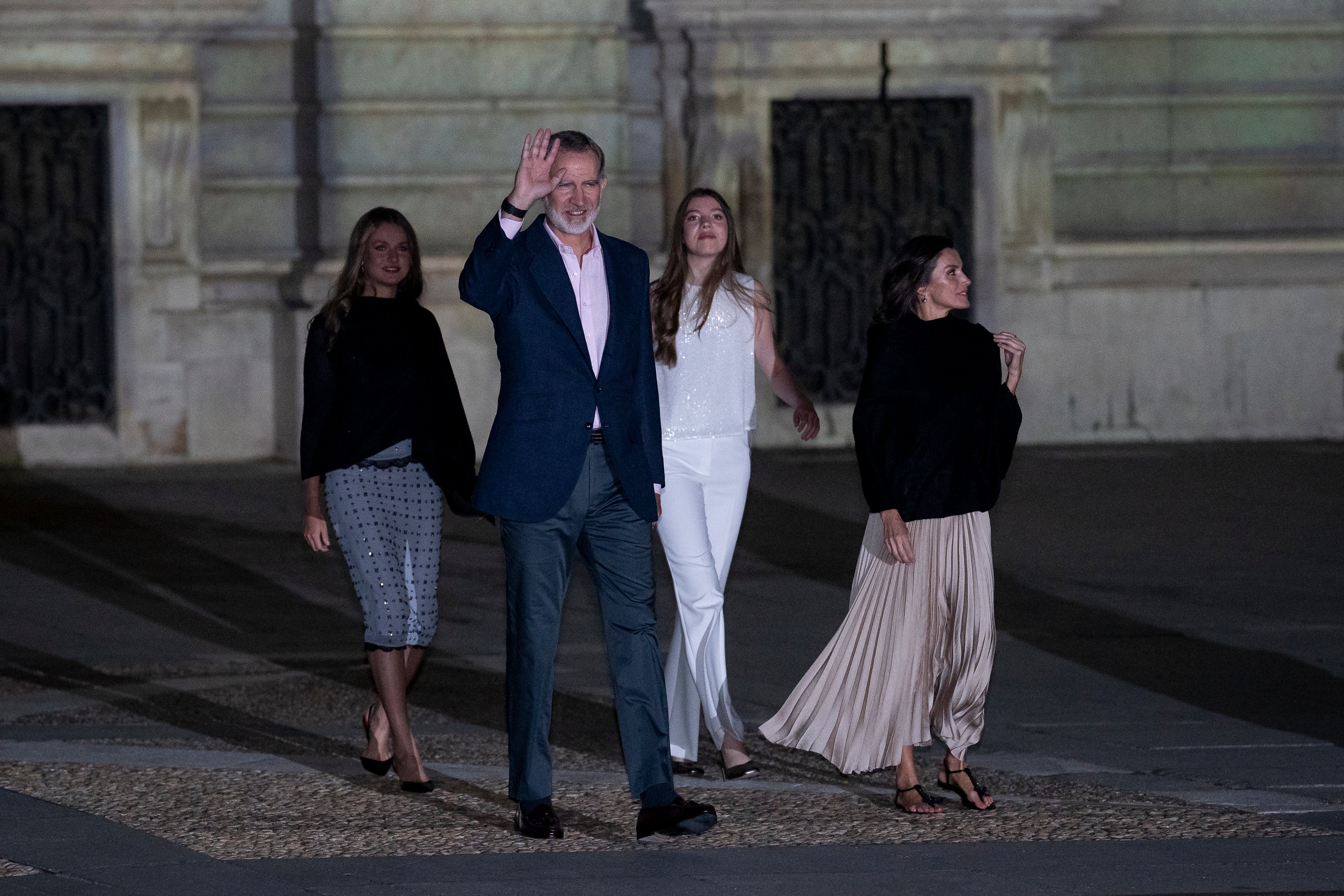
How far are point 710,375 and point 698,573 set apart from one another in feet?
2.00

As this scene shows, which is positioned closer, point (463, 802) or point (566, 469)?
point (566, 469)

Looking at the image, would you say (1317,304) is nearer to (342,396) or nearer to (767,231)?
(767,231)

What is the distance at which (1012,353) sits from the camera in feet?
21.7

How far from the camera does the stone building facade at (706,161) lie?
15.6 meters

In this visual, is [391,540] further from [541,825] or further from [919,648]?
[919,648]

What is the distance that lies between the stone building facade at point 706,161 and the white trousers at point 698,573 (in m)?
8.27

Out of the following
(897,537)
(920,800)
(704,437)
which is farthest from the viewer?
(704,437)

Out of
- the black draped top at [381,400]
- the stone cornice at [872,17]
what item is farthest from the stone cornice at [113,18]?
the black draped top at [381,400]

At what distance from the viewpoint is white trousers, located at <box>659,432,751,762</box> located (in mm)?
6980

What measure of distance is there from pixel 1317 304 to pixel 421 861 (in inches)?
480

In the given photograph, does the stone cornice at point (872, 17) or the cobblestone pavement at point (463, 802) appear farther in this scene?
the stone cornice at point (872, 17)

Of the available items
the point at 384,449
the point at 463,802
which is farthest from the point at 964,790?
the point at 384,449

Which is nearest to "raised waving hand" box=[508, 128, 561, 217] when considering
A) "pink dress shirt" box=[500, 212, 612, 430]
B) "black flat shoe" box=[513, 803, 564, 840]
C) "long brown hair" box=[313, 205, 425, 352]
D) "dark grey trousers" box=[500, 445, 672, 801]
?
"pink dress shirt" box=[500, 212, 612, 430]

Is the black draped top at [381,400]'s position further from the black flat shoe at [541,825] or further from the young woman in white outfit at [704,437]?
the black flat shoe at [541,825]
